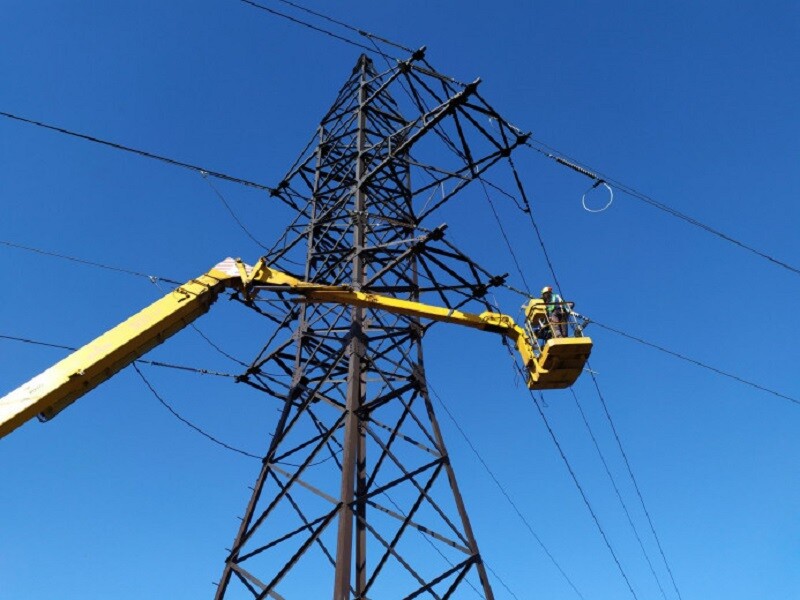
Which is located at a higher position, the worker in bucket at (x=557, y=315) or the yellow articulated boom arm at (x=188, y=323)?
the worker in bucket at (x=557, y=315)

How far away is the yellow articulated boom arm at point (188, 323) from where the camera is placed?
9.66 meters

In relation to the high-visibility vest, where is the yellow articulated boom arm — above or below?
below

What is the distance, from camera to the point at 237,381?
1284 centimetres

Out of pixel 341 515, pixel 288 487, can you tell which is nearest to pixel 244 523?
pixel 288 487

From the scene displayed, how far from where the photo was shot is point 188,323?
39.0 feet

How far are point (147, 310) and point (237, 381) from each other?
2386 millimetres

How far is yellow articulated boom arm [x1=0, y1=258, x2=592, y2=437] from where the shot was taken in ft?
31.7

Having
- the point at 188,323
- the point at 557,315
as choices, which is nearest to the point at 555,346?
the point at 557,315

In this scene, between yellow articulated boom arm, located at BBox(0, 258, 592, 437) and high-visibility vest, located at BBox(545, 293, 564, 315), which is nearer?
yellow articulated boom arm, located at BBox(0, 258, 592, 437)

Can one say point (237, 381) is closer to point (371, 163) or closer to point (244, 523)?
point (244, 523)

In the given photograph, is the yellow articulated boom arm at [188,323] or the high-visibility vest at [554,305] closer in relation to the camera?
the yellow articulated boom arm at [188,323]

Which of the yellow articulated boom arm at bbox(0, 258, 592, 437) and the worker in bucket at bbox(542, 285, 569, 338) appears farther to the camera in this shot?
the worker in bucket at bbox(542, 285, 569, 338)

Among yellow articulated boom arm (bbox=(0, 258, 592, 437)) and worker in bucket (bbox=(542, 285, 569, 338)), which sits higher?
worker in bucket (bbox=(542, 285, 569, 338))

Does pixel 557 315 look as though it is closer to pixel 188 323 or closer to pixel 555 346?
pixel 555 346
